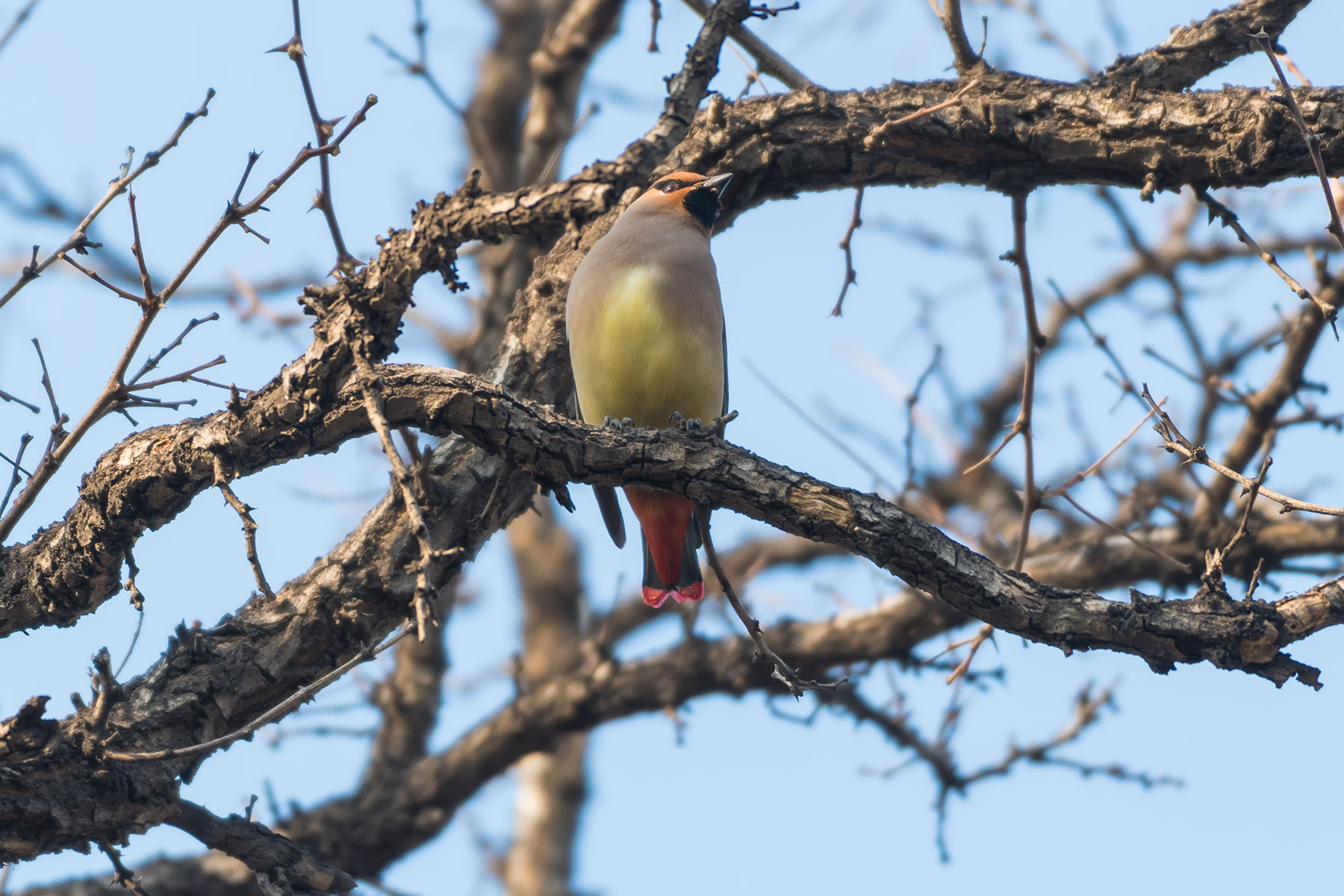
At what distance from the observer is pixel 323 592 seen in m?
4.13

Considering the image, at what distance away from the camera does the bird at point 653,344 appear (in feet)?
15.3

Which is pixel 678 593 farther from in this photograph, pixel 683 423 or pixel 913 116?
pixel 913 116

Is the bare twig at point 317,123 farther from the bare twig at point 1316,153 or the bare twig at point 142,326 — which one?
the bare twig at point 1316,153

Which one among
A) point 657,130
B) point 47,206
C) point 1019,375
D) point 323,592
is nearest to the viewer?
point 323,592

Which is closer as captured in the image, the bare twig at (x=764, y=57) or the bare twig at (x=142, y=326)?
the bare twig at (x=142, y=326)

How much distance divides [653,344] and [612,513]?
75 cm

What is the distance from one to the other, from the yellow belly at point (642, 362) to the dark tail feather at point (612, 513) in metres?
0.31

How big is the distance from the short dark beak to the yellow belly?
0.52m

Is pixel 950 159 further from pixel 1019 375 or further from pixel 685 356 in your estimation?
pixel 1019 375

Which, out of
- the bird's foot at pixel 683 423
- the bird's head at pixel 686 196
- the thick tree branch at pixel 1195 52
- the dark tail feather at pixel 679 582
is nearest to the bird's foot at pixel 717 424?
the bird's foot at pixel 683 423

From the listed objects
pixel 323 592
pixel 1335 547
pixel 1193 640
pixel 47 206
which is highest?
pixel 47 206

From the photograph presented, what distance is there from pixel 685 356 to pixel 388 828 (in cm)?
345

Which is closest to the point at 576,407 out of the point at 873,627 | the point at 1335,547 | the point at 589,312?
the point at 589,312

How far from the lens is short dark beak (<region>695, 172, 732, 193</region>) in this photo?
503cm
